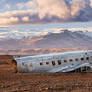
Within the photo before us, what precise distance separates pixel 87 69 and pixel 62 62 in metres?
3.57

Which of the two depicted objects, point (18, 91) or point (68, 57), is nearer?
point (18, 91)

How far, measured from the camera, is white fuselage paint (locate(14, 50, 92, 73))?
100 ft

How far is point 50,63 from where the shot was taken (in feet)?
101

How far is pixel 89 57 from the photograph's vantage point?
31750 millimetres

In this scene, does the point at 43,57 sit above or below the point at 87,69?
above

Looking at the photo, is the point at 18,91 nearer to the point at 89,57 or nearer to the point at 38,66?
the point at 38,66

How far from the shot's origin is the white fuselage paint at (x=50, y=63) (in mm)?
30594

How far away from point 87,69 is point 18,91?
1423 centimetres

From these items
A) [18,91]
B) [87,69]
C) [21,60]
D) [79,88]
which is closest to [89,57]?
[87,69]

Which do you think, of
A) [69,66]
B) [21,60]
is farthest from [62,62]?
[21,60]

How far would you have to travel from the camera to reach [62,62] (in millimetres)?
31047

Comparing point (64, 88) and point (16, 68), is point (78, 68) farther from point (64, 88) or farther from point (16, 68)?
point (64, 88)

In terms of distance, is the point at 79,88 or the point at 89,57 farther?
the point at 89,57

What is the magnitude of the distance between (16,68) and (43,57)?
4181 mm
